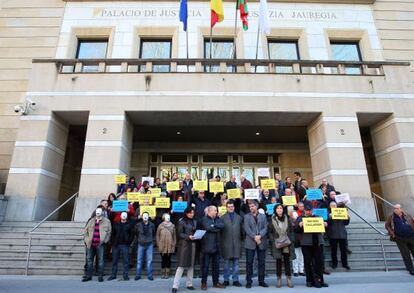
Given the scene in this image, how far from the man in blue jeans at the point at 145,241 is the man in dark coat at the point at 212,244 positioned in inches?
70.5

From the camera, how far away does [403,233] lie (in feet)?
27.6

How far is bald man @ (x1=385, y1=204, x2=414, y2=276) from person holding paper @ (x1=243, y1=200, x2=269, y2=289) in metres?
4.44

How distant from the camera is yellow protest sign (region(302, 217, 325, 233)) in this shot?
22.3 feet

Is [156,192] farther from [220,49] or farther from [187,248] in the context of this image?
[220,49]

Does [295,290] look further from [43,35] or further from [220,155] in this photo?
[43,35]

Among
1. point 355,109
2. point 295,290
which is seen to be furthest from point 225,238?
point 355,109

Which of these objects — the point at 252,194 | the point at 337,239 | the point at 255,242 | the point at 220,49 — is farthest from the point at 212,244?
the point at 220,49

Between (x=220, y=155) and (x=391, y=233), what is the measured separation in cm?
1100

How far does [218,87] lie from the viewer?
1397cm

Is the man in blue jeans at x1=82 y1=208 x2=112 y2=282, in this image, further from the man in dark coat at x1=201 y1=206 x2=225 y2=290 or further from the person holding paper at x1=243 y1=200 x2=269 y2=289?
the person holding paper at x1=243 y1=200 x2=269 y2=289

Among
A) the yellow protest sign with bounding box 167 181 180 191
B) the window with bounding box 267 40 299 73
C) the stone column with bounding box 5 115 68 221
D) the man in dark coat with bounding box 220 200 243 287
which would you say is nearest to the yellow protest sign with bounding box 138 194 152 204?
the yellow protest sign with bounding box 167 181 180 191

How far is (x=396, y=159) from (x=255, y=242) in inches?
406

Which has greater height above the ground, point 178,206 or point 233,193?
point 233,193

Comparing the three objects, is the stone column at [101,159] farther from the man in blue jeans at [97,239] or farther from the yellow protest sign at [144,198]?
the man in blue jeans at [97,239]
